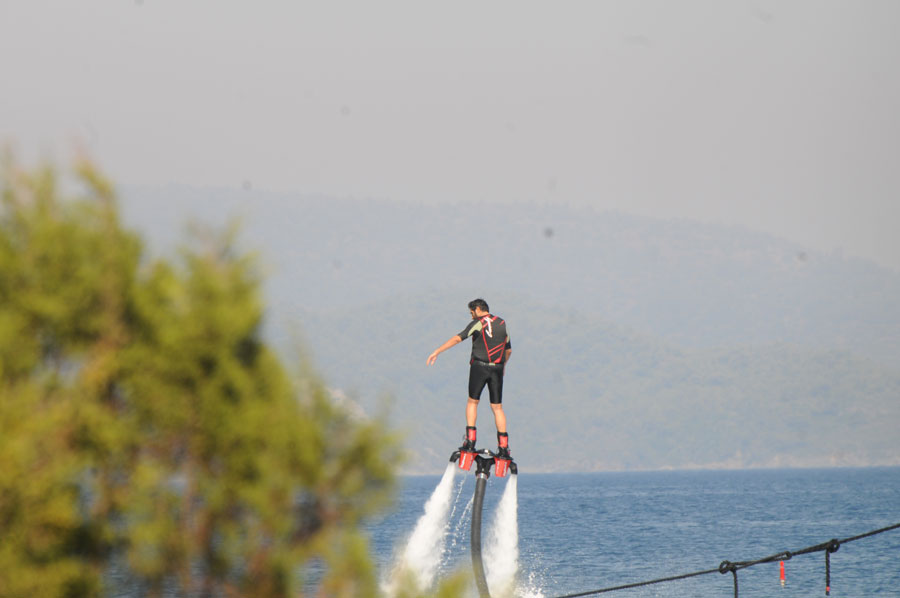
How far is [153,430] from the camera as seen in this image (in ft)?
21.9

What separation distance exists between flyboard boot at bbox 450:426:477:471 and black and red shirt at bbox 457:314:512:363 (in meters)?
1.03

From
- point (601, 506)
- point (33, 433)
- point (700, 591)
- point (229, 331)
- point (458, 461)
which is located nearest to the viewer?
point (33, 433)

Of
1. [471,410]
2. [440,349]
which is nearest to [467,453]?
[471,410]

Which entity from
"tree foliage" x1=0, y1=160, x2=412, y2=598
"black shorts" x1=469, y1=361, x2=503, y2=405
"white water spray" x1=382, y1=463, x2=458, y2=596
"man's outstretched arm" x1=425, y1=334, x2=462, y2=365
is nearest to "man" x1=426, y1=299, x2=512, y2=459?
"black shorts" x1=469, y1=361, x2=503, y2=405

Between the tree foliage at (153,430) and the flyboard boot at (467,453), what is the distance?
972cm

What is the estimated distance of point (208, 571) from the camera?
660 cm

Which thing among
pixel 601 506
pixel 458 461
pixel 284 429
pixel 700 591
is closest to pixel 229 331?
pixel 284 429

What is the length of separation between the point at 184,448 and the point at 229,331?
667mm

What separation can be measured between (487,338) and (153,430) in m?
10.1

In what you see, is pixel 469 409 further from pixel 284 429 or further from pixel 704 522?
pixel 704 522

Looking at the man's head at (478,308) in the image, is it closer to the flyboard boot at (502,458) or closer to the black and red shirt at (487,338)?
the black and red shirt at (487,338)

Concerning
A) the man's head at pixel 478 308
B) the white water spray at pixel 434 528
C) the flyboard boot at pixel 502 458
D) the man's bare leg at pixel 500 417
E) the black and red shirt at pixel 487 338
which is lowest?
the white water spray at pixel 434 528

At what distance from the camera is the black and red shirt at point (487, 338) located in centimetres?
1648

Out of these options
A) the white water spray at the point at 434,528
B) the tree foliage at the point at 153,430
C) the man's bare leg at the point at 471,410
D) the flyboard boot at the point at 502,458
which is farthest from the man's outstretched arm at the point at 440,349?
the tree foliage at the point at 153,430
